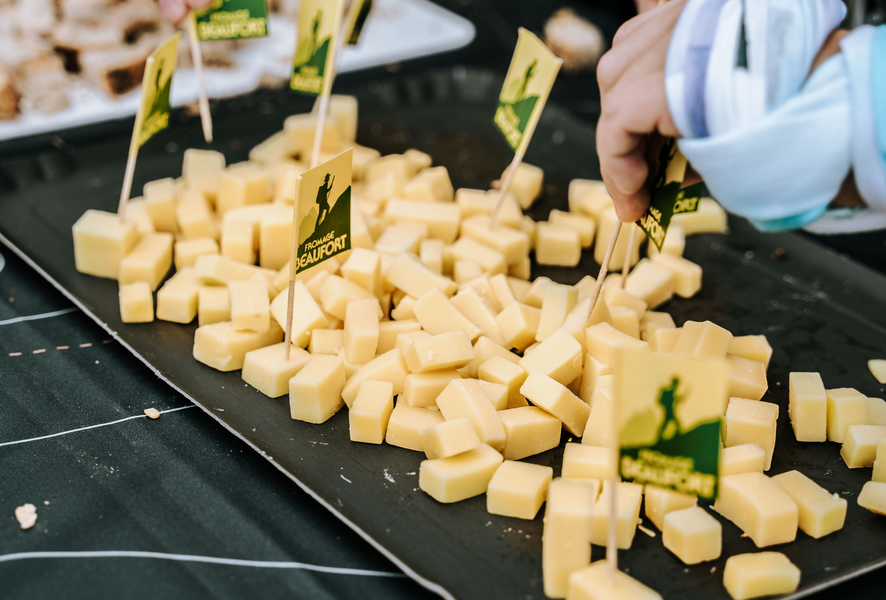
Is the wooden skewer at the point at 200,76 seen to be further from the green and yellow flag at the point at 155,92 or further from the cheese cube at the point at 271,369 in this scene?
the cheese cube at the point at 271,369

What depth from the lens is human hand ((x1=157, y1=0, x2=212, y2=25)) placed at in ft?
8.09

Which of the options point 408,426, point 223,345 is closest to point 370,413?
point 408,426

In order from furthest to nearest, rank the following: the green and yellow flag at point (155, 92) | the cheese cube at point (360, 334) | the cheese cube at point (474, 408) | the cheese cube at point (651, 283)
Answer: the cheese cube at point (651, 283) → the green and yellow flag at point (155, 92) → the cheese cube at point (360, 334) → the cheese cube at point (474, 408)

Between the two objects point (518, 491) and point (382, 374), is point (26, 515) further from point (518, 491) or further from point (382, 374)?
point (518, 491)

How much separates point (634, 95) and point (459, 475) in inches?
32.4

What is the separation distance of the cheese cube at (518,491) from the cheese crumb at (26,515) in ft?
3.01

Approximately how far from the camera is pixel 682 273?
7.47 ft

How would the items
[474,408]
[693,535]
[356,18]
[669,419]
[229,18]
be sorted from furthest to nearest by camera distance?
1. [356,18]
2. [229,18]
3. [474,408]
4. [693,535]
5. [669,419]

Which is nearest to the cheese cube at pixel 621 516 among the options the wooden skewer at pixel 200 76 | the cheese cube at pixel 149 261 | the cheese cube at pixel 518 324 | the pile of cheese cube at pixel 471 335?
the pile of cheese cube at pixel 471 335

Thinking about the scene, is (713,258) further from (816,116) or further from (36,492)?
(36,492)

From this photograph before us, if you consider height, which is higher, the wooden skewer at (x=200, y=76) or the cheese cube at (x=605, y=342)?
the wooden skewer at (x=200, y=76)

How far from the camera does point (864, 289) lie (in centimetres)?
234

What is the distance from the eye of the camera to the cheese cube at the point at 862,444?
5.60 ft

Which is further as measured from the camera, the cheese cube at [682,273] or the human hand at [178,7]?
the human hand at [178,7]
